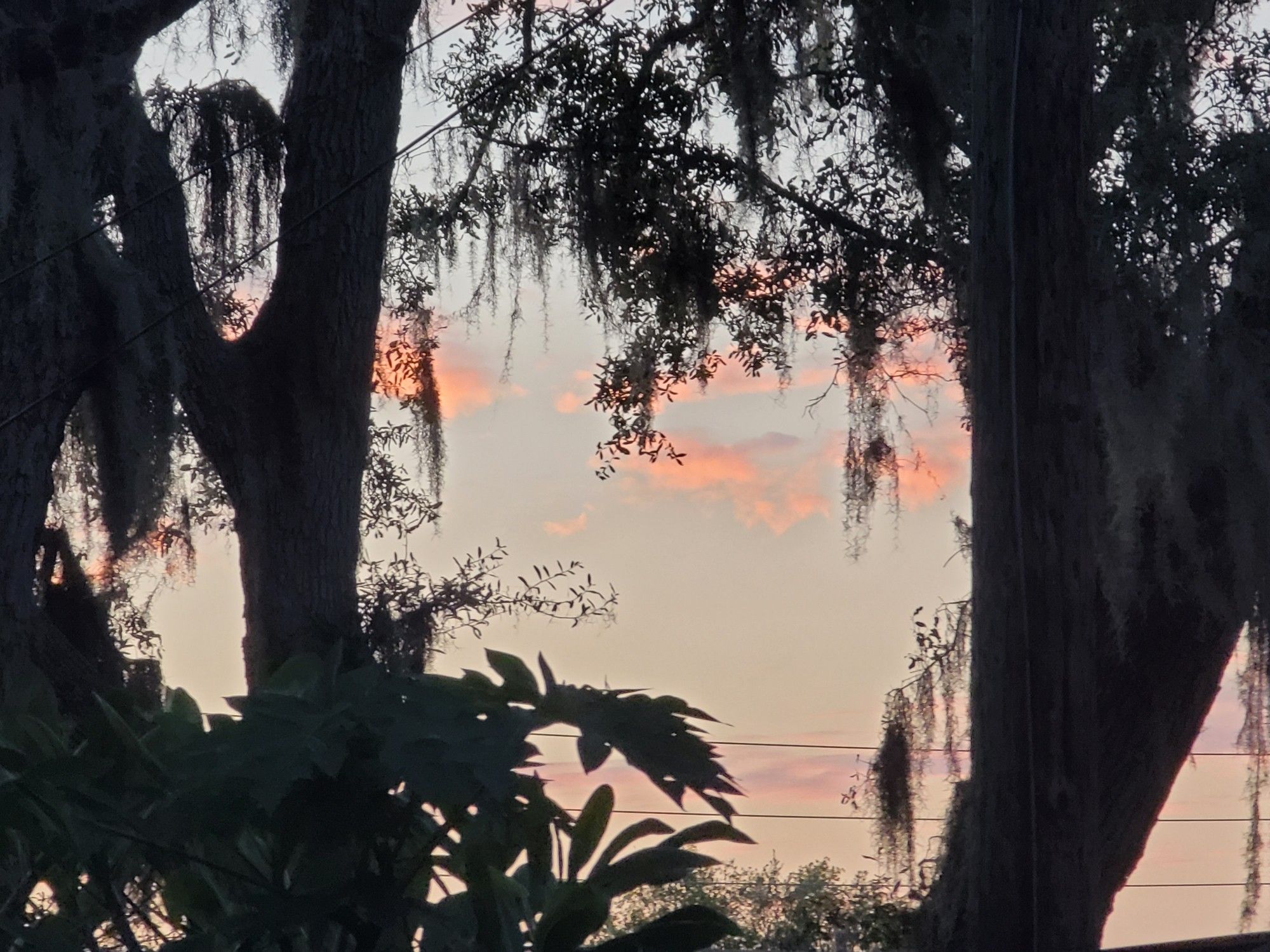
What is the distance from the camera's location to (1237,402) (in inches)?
241

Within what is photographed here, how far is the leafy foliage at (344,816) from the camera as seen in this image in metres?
2.26

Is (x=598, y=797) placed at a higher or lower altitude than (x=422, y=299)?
lower

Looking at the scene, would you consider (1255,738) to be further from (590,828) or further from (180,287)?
(180,287)

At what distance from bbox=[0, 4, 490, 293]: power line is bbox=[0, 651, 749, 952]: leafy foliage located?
3756mm

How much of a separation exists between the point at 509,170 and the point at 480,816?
20.6 feet

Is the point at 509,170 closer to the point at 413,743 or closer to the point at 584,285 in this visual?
the point at 584,285

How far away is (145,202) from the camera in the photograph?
6.74 metres

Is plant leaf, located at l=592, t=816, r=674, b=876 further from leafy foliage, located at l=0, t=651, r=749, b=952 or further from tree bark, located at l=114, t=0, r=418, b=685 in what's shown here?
tree bark, located at l=114, t=0, r=418, b=685

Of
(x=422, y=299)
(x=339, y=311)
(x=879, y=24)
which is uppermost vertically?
(x=879, y=24)

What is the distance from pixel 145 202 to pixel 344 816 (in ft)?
16.7

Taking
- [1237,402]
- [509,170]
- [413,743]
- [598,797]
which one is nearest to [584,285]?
[509,170]

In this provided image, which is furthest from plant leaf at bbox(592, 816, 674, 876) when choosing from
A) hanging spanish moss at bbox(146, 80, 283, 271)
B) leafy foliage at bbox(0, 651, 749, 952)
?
hanging spanish moss at bbox(146, 80, 283, 271)

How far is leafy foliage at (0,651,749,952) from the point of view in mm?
2256

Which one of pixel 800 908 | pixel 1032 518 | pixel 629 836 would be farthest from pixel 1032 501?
pixel 800 908
